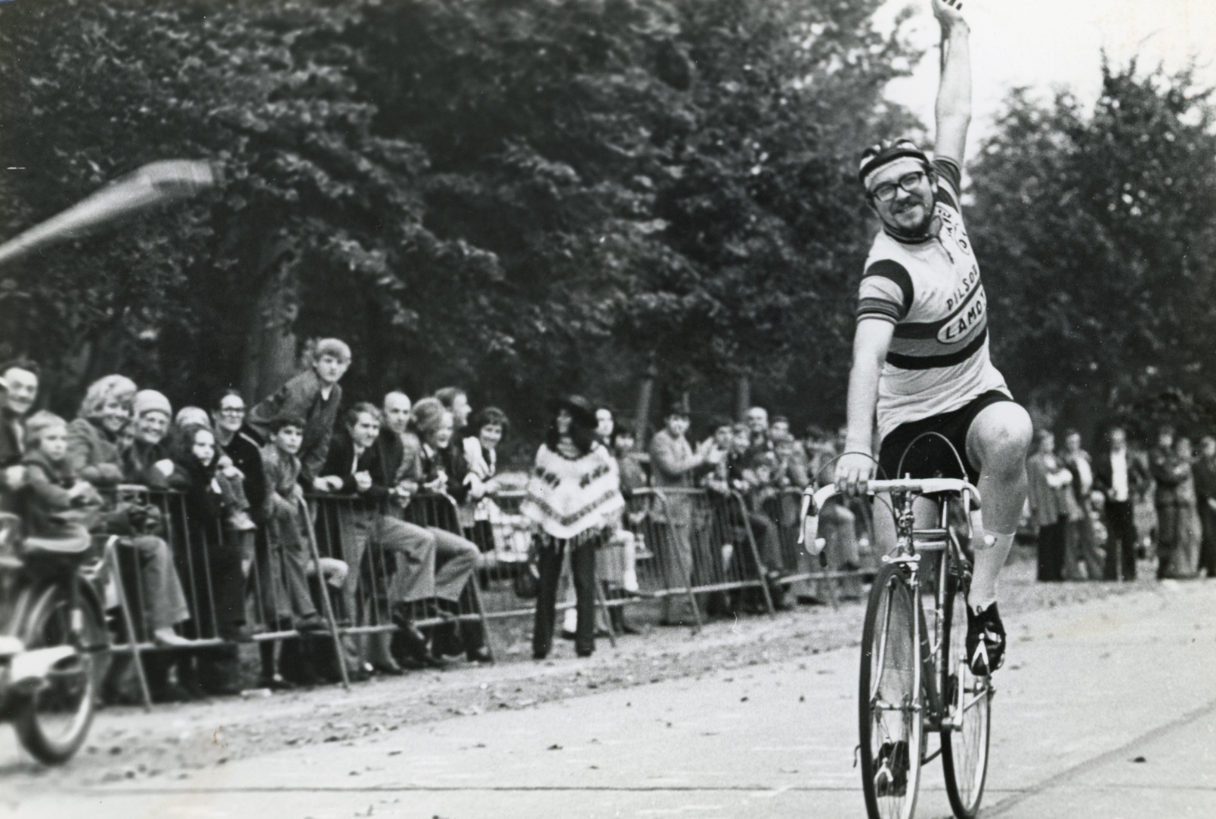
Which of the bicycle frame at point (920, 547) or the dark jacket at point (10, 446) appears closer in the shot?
the dark jacket at point (10, 446)

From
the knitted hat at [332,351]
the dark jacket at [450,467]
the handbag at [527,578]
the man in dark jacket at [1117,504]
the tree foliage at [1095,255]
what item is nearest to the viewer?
the knitted hat at [332,351]

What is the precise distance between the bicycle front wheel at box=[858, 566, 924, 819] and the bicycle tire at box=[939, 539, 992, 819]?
0.77ft

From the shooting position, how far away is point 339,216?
1612 centimetres

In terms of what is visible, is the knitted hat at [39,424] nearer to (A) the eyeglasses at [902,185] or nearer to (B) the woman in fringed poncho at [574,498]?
(A) the eyeglasses at [902,185]

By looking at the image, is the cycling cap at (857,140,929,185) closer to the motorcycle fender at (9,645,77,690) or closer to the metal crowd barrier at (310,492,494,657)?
the motorcycle fender at (9,645,77,690)

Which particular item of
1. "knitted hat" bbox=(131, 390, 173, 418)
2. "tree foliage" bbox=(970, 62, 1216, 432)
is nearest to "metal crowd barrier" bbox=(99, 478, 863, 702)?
"knitted hat" bbox=(131, 390, 173, 418)

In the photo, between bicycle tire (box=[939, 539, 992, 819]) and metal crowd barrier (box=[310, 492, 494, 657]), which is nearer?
bicycle tire (box=[939, 539, 992, 819])

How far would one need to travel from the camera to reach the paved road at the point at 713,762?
6207 mm

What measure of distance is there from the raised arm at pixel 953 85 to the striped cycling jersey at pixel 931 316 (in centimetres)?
21

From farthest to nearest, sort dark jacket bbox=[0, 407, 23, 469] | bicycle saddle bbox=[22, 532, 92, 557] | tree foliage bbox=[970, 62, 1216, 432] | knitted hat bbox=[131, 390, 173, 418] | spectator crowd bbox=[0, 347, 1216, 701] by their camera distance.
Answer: tree foliage bbox=[970, 62, 1216, 432], knitted hat bbox=[131, 390, 173, 418], spectator crowd bbox=[0, 347, 1216, 701], dark jacket bbox=[0, 407, 23, 469], bicycle saddle bbox=[22, 532, 92, 557]

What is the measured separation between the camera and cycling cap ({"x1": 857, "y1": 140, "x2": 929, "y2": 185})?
19.3 ft

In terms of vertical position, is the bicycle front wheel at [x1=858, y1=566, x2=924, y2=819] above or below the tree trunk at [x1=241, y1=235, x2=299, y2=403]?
below

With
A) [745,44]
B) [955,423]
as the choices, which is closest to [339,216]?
[745,44]

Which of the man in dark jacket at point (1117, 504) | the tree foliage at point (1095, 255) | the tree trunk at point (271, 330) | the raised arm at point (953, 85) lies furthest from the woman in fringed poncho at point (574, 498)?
the tree foliage at point (1095, 255)
